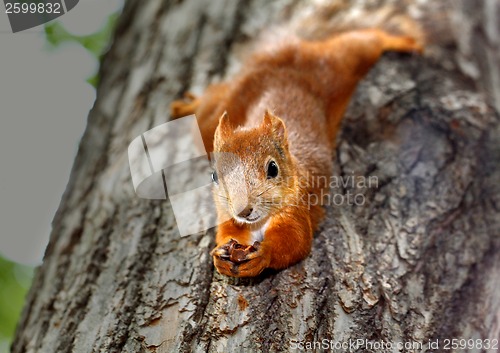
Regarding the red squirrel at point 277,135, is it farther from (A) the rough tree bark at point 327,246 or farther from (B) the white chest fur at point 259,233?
(A) the rough tree bark at point 327,246

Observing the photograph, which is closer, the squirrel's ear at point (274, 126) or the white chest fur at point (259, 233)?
the squirrel's ear at point (274, 126)

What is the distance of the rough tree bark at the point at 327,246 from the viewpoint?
2301 millimetres

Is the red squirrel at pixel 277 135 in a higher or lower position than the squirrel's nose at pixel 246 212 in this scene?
lower

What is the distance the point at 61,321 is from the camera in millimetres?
2561

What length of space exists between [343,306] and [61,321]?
140 centimetres

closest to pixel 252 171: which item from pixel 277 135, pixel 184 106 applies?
pixel 277 135

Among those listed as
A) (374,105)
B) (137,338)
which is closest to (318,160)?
(374,105)

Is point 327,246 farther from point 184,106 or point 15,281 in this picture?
point 15,281

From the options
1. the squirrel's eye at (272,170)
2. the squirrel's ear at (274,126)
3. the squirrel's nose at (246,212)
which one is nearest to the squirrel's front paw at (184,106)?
the squirrel's ear at (274,126)

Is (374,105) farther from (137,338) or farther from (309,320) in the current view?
(137,338)

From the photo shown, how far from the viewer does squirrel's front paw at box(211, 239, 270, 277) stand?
2377mm

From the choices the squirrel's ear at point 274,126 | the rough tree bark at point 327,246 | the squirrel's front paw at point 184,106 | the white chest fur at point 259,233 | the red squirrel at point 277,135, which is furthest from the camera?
the squirrel's front paw at point 184,106

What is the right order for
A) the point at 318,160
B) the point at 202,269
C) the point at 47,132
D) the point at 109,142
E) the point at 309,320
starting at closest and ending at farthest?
1. the point at 309,320
2. the point at 202,269
3. the point at 318,160
4. the point at 47,132
5. the point at 109,142

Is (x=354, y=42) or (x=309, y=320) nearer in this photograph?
(x=309, y=320)
